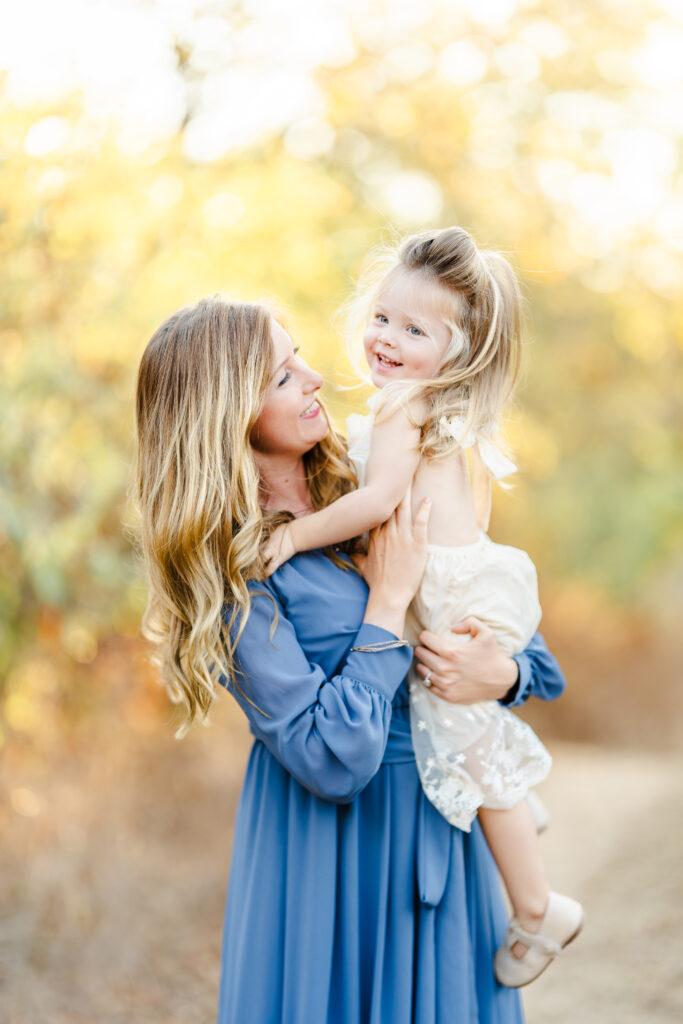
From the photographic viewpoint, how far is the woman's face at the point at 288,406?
1791mm

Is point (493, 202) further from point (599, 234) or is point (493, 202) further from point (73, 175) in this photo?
point (73, 175)

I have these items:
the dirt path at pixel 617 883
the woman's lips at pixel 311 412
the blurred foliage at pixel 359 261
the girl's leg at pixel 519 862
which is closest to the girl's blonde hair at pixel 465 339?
the woman's lips at pixel 311 412

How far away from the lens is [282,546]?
1779 mm

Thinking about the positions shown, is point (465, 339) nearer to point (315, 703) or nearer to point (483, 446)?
point (483, 446)

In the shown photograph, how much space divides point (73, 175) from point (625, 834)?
195 inches

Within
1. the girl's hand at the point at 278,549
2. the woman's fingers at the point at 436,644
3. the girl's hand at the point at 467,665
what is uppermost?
the girl's hand at the point at 278,549

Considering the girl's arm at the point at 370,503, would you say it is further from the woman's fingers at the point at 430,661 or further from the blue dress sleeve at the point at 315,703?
the woman's fingers at the point at 430,661

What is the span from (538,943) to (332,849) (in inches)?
19.8

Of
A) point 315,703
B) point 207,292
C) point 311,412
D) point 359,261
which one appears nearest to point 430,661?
point 315,703

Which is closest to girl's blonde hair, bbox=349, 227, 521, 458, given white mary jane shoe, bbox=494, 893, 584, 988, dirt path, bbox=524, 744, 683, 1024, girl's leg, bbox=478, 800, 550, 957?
girl's leg, bbox=478, 800, 550, 957

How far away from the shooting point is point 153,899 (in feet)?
14.7

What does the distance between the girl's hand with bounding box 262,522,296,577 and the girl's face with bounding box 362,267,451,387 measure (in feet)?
1.43

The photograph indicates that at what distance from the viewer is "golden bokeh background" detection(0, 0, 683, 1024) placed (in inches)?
145

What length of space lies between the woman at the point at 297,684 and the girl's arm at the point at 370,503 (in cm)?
3
